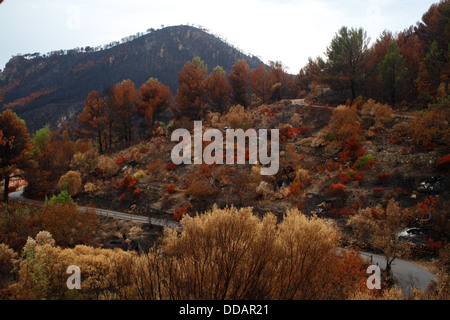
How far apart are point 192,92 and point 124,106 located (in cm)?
1178

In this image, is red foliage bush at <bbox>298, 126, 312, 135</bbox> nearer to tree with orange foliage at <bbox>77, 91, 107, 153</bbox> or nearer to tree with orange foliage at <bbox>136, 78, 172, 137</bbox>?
tree with orange foliage at <bbox>136, 78, 172, 137</bbox>

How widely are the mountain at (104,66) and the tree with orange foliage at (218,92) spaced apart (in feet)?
312

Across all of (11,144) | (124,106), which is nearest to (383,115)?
(11,144)

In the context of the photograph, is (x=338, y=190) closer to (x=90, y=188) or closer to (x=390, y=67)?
(x=390, y=67)

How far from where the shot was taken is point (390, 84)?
3195cm

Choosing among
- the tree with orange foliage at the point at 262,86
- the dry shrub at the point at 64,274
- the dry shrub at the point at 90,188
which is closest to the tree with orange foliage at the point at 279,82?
the tree with orange foliage at the point at 262,86

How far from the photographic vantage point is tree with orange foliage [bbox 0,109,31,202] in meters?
23.9

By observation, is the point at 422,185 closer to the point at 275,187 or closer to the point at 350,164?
the point at 350,164

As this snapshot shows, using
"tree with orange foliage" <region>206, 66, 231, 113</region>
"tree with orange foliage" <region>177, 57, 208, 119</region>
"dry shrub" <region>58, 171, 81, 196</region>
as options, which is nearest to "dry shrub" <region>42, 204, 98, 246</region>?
"dry shrub" <region>58, 171, 81, 196</region>

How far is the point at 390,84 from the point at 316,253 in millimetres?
30067

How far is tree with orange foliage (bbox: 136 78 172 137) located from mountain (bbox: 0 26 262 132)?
9674 centimetres

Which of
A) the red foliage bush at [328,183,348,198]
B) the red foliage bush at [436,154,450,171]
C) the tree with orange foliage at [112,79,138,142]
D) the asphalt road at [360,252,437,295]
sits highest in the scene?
the tree with orange foliage at [112,79,138,142]

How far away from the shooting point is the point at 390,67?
31.1 metres
